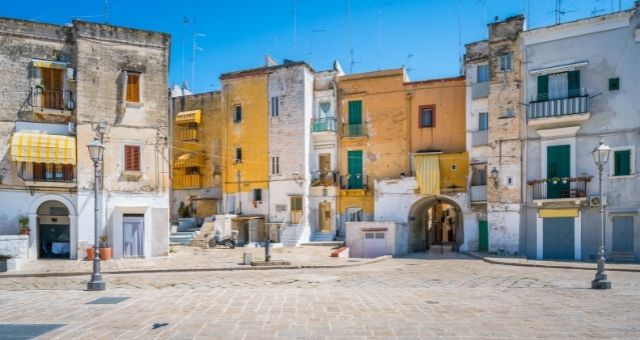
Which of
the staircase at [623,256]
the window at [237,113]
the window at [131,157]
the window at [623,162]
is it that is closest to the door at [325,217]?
the window at [237,113]

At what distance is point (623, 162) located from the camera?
22.3 m

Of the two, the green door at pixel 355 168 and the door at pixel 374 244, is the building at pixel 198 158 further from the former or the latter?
the door at pixel 374 244

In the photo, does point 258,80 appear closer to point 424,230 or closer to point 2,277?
point 424,230

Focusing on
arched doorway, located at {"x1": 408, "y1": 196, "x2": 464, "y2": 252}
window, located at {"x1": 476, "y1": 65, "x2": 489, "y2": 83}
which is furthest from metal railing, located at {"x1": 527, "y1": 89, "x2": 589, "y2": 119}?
arched doorway, located at {"x1": 408, "y1": 196, "x2": 464, "y2": 252}

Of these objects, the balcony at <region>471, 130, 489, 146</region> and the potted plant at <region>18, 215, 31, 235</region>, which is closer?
the potted plant at <region>18, 215, 31, 235</region>

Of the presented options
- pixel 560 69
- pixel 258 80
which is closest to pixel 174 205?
pixel 258 80

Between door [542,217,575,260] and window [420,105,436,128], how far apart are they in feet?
31.3

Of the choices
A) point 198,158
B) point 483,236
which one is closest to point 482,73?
point 483,236

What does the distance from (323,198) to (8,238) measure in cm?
1860

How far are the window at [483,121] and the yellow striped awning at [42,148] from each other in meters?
22.3

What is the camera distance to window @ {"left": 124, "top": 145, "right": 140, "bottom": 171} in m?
23.5

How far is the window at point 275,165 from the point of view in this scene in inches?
1287

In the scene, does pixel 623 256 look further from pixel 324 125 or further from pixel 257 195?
pixel 257 195

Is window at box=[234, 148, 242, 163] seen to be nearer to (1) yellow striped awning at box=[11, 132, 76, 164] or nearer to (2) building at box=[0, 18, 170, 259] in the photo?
(2) building at box=[0, 18, 170, 259]
